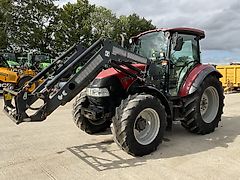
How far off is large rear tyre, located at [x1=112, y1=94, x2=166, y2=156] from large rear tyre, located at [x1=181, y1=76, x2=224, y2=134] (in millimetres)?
938

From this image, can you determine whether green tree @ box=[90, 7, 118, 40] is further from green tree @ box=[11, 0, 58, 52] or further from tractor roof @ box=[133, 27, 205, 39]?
tractor roof @ box=[133, 27, 205, 39]

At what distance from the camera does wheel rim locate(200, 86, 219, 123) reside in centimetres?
629

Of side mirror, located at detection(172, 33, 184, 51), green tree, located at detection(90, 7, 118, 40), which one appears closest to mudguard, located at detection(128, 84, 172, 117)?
side mirror, located at detection(172, 33, 184, 51)

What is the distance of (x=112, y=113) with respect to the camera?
17.2ft

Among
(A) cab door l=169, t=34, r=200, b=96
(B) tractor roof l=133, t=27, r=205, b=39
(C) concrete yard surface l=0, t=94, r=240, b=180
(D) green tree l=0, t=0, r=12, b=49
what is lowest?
(C) concrete yard surface l=0, t=94, r=240, b=180

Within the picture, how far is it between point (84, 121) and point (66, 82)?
1581mm

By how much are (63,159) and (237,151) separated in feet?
9.46

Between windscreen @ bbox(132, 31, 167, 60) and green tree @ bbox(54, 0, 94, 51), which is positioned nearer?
windscreen @ bbox(132, 31, 167, 60)

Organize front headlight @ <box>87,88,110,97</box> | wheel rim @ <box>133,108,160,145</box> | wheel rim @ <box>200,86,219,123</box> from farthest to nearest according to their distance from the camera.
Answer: wheel rim @ <box>200,86,219,123</box> < front headlight @ <box>87,88,110,97</box> < wheel rim @ <box>133,108,160,145</box>

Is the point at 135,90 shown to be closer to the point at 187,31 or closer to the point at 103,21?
the point at 187,31

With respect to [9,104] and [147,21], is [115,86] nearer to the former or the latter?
[9,104]

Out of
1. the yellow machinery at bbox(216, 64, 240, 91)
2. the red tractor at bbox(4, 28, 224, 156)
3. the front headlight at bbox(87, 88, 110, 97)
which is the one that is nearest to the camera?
the red tractor at bbox(4, 28, 224, 156)

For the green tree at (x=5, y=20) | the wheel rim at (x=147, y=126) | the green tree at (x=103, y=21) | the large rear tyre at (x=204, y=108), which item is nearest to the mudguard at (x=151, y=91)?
the wheel rim at (x=147, y=126)

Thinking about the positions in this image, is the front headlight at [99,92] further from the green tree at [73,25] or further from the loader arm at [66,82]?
the green tree at [73,25]
